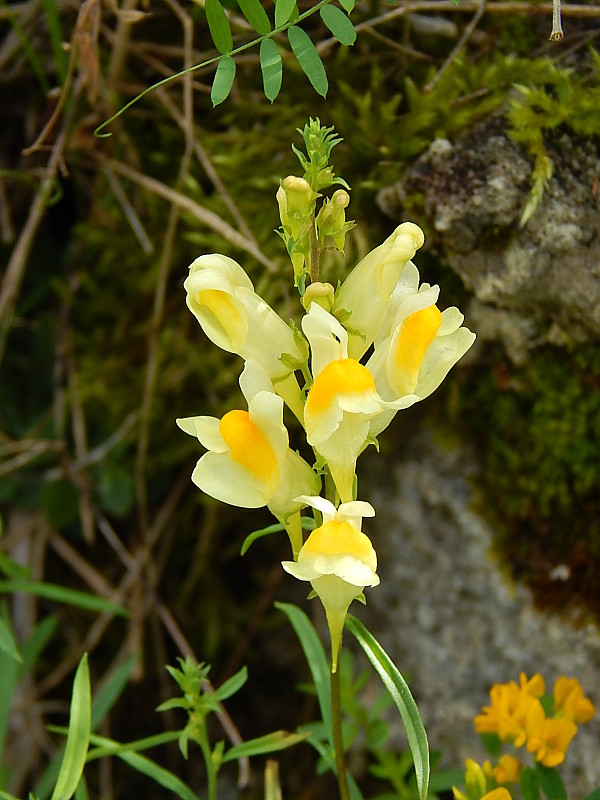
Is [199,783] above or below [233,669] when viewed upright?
below

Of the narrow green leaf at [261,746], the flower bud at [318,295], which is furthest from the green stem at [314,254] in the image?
the narrow green leaf at [261,746]

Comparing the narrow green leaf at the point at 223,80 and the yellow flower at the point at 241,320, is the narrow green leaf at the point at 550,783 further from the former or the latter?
the narrow green leaf at the point at 223,80

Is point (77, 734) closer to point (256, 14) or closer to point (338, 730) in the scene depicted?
point (338, 730)

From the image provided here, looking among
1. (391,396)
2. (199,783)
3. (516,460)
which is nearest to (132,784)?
(199,783)

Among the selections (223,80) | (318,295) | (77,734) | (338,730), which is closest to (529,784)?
(338,730)

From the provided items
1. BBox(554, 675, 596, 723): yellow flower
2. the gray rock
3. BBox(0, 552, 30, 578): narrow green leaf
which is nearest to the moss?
the gray rock

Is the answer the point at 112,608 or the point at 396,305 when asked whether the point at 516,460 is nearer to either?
the point at 396,305

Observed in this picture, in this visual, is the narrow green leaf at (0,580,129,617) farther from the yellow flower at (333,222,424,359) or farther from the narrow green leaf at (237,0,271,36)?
the narrow green leaf at (237,0,271,36)
